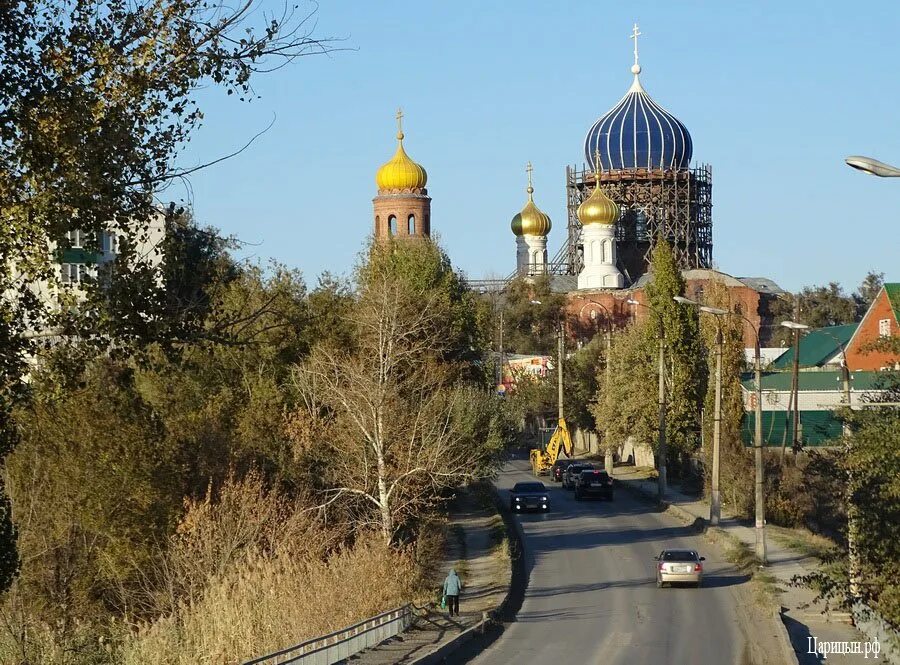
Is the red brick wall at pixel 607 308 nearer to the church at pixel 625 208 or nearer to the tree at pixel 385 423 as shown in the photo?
the church at pixel 625 208

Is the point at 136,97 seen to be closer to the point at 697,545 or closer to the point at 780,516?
the point at 697,545

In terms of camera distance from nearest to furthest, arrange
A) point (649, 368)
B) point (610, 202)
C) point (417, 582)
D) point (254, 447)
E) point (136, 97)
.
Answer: point (136, 97) → point (417, 582) → point (254, 447) → point (649, 368) → point (610, 202)

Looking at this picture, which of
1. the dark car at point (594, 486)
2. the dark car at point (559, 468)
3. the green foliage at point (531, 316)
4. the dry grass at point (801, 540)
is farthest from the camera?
the green foliage at point (531, 316)

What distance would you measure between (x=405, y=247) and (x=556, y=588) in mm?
20071

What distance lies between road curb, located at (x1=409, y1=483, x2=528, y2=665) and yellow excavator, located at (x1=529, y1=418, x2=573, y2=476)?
20984 mm

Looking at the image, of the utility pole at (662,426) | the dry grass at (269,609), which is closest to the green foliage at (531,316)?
the utility pole at (662,426)

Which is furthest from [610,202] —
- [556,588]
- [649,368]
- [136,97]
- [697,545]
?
[136,97]

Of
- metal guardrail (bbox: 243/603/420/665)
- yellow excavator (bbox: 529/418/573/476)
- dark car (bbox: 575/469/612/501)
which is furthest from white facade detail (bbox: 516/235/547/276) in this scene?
metal guardrail (bbox: 243/603/420/665)

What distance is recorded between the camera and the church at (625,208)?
365 ft

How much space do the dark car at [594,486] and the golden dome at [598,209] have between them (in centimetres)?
5873

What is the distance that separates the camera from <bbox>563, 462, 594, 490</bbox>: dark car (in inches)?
2217

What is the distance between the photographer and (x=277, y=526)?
30297 mm

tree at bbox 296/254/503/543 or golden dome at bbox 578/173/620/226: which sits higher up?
golden dome at bbox 578/173/620/226

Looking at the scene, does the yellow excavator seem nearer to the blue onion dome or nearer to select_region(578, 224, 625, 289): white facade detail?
select_region(578, 224, 625, 289): white facade detail
